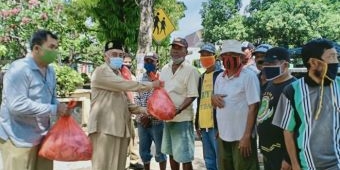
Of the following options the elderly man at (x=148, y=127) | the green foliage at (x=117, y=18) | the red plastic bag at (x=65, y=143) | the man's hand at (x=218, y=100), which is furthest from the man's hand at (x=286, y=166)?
the green foliage at (x=117, y=18)

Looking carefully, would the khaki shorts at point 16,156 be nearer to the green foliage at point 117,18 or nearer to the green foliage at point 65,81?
the green foliage at point 65,81

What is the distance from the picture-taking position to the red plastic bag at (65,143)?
409cm

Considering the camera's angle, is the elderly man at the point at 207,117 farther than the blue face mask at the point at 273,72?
Yes

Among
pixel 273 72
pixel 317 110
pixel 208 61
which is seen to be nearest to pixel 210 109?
pixel 208 61

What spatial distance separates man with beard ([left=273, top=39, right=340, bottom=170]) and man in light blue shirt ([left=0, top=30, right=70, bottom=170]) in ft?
6.58

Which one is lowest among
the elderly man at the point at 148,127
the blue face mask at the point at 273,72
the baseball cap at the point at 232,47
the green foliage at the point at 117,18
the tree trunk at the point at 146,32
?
the elderly man at the point at 148,127

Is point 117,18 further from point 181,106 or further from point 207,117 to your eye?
point 207,117

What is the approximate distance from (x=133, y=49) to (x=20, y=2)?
157 inches

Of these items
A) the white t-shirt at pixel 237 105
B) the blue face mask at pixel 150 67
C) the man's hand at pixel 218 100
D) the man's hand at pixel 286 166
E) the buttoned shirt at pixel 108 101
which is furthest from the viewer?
the blue face mask at pixel 150 67

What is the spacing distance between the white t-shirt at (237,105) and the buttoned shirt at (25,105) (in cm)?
165

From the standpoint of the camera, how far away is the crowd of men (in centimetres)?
310

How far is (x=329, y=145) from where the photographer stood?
9.95ft

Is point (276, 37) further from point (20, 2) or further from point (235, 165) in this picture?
point (235, 165)

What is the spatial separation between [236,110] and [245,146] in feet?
1.23
